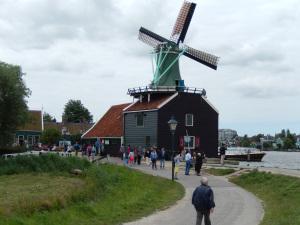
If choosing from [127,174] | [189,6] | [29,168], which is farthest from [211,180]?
[189,6]

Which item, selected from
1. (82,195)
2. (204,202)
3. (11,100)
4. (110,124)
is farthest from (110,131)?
(204,202)

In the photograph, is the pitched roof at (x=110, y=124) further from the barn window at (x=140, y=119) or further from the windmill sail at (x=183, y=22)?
the windmill sail at (x=183, y=22)

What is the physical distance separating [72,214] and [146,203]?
5.65m

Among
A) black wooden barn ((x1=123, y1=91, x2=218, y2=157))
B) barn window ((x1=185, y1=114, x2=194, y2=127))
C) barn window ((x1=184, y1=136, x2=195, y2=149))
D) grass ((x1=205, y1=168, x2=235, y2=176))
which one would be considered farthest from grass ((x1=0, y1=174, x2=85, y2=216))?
barn window ((x1=185, y1=114, x2=194, y2=127))

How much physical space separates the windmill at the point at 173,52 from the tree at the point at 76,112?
80704 mm

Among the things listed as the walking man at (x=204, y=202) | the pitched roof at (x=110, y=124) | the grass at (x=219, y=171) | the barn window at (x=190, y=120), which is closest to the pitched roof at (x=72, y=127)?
the pitched roof at (x=110, y=124)

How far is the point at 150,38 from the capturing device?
73875mm

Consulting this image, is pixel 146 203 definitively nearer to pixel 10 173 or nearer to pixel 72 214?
pixel 72 214

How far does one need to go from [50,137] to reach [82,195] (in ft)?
248

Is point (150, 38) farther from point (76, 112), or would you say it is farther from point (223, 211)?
point (76, 112)

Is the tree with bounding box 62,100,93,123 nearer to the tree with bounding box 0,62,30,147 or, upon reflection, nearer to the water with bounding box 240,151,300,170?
the water with bounding box 240,151,300,170

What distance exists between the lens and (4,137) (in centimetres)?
5588

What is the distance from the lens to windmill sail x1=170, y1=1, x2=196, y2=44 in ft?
234

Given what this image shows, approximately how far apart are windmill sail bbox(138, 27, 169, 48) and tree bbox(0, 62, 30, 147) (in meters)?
20.9
